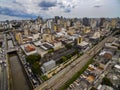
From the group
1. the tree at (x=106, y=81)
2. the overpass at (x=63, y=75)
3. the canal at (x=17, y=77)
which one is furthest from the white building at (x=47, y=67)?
the tree at (x=106, y=81)

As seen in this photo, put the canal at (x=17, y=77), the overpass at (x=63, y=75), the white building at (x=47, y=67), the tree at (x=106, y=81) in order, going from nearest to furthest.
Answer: the tree at (x=106, y=81) → the overpass at (x=63, y=75) → the canal at (x=17, y=77) → the white building at (x=47, y=67)

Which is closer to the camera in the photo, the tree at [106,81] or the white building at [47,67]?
the tree at [106,81]

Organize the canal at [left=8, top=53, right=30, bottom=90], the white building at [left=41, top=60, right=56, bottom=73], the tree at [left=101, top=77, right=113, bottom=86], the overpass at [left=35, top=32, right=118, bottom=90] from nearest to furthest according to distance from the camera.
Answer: the tree at [left=101, top=77, right=113, bottom=86] < the overpass at [left=35, top=32, right=118, bottom=90] < the canal at [left=8, top=53, right=30, bottom=90] < the white building at [left=41, top=60, right=56, bottom=73]

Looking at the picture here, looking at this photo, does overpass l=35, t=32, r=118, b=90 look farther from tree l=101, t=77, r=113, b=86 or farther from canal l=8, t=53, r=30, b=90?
tree l=101, t=77, r=113, b=86

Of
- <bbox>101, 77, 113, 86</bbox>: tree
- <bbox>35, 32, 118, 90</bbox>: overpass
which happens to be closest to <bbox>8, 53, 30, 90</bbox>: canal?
<bbox>35, 32, 118, 90</bbox>: overpass

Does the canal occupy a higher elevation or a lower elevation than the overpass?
lower

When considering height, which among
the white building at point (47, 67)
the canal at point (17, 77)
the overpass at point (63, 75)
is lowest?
the canal at point (17, 77)

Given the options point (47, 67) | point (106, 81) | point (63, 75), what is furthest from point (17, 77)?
point (106, 81)

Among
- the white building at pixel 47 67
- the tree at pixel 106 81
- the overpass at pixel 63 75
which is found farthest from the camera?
the white building at pixel 47 67

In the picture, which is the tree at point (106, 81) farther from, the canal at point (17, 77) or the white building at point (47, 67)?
the canal at point (17, 77)
